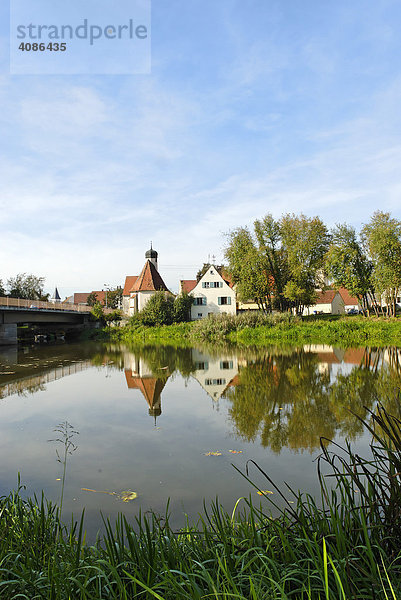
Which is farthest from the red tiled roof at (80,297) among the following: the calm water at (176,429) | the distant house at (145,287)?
the calm water at (176,429)

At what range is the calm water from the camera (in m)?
5.25

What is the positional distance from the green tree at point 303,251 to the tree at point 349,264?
1.26 metres

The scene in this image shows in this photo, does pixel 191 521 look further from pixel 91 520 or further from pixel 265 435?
pixel 265 435

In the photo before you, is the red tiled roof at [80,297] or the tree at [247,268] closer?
the tree at [247,268]

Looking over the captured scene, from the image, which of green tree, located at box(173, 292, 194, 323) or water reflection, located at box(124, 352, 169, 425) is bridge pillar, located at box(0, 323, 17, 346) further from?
water reflection, located at box(124, 352, 169, 425)

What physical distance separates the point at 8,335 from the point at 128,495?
35.3m

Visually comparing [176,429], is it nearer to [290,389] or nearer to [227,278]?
[290,389]

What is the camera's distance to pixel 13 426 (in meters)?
8.64

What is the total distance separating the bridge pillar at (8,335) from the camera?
117 ft

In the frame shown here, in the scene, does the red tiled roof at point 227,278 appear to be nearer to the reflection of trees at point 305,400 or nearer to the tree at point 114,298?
the reflection of trees at point 305,400

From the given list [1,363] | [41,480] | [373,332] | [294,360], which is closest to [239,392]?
[41,480]

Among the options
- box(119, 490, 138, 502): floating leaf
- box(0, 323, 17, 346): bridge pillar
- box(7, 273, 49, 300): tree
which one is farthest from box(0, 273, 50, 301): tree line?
box(119, 490, 138, 502): floating leaf

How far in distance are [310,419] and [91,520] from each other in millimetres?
5279

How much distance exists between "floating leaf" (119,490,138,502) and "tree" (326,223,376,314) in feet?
131
